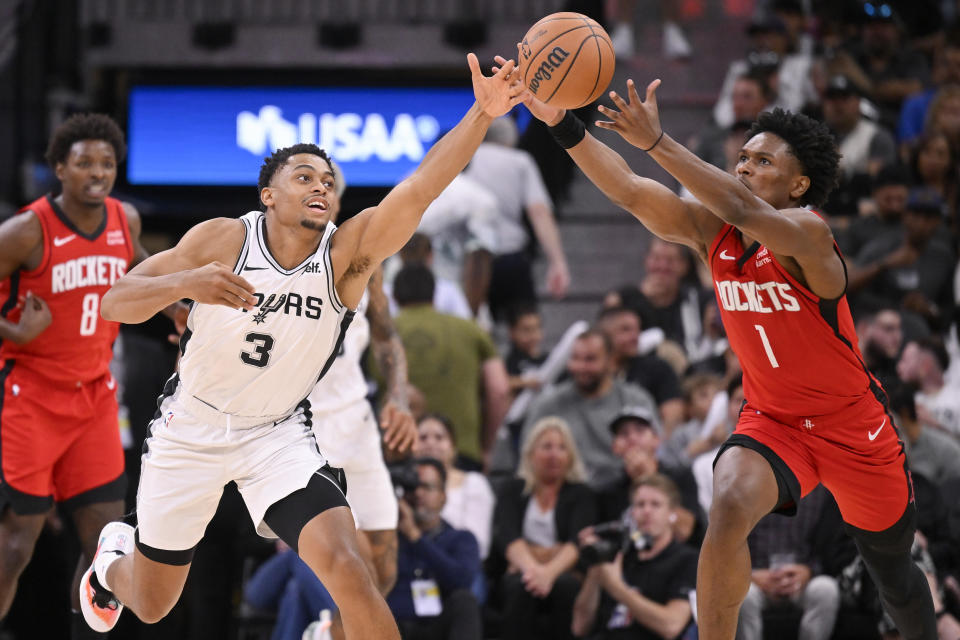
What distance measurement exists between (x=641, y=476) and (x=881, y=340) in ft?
7.49

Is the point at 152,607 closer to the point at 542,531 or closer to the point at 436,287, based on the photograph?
the point at 542,531

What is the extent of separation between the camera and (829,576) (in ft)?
24.5

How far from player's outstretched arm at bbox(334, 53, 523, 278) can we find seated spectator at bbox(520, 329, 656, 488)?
12.5 feet

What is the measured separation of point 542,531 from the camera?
8008 millimetres

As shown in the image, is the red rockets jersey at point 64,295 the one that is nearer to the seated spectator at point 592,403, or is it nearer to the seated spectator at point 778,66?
the seated spectator at point 592,403

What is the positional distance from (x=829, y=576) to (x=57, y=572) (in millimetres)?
5634

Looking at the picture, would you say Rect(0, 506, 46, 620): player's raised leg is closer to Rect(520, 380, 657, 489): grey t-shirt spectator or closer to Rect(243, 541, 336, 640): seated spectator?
Rect(243, 541, 336, 640): seated spectator

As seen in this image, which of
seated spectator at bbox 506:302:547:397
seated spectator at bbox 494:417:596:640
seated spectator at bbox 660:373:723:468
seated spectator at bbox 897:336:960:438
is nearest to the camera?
seated spectator at bbox 494:417:596:640

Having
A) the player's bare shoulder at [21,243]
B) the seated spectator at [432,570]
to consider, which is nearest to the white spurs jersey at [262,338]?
the player's bare shoulder at [21,243]

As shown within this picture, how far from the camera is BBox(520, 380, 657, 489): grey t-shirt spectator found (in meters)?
8.70

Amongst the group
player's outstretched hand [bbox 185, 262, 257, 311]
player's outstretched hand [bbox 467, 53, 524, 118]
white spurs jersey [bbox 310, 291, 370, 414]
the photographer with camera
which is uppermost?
player's outstretched hand [bbox 467, 53, 524, 118]

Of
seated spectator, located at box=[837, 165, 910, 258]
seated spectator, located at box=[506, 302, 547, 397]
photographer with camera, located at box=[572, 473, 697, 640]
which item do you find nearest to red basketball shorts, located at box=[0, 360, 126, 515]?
photographer with camera, located at box=[572, 473, 697, 640]

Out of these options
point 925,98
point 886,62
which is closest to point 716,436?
point 925,98

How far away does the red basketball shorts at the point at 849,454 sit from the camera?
521 cm
